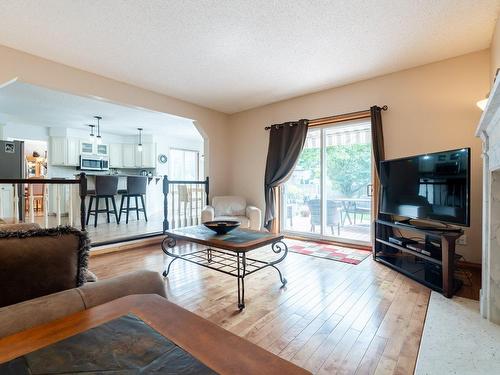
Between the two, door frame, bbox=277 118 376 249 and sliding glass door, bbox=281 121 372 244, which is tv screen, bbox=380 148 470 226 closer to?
door frame, bbox=277 118 376 249

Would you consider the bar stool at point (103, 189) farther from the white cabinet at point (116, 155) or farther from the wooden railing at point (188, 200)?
the white cabinet at point (116, 155)

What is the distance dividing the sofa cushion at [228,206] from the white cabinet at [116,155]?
4.10 meters

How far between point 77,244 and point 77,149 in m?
6.86

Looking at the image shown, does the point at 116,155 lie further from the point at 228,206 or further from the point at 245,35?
the point at 245,35

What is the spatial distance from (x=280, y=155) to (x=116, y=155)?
16.7ft

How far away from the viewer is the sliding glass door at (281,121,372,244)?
3.94 metres

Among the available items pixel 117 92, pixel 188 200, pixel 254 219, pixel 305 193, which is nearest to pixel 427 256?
pixel 305 193

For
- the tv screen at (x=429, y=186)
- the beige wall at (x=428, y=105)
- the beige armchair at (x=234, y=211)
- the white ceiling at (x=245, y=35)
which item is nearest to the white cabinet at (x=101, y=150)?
the white ceiling at (x=245, y=35)

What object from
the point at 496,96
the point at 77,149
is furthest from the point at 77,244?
the point at 77,149

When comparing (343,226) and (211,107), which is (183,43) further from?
(343,226)

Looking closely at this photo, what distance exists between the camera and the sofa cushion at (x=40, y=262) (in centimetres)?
86

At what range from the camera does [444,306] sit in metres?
2.11

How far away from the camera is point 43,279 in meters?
0.93

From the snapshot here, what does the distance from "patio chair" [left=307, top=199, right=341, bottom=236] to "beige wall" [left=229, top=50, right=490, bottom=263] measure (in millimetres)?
1130
